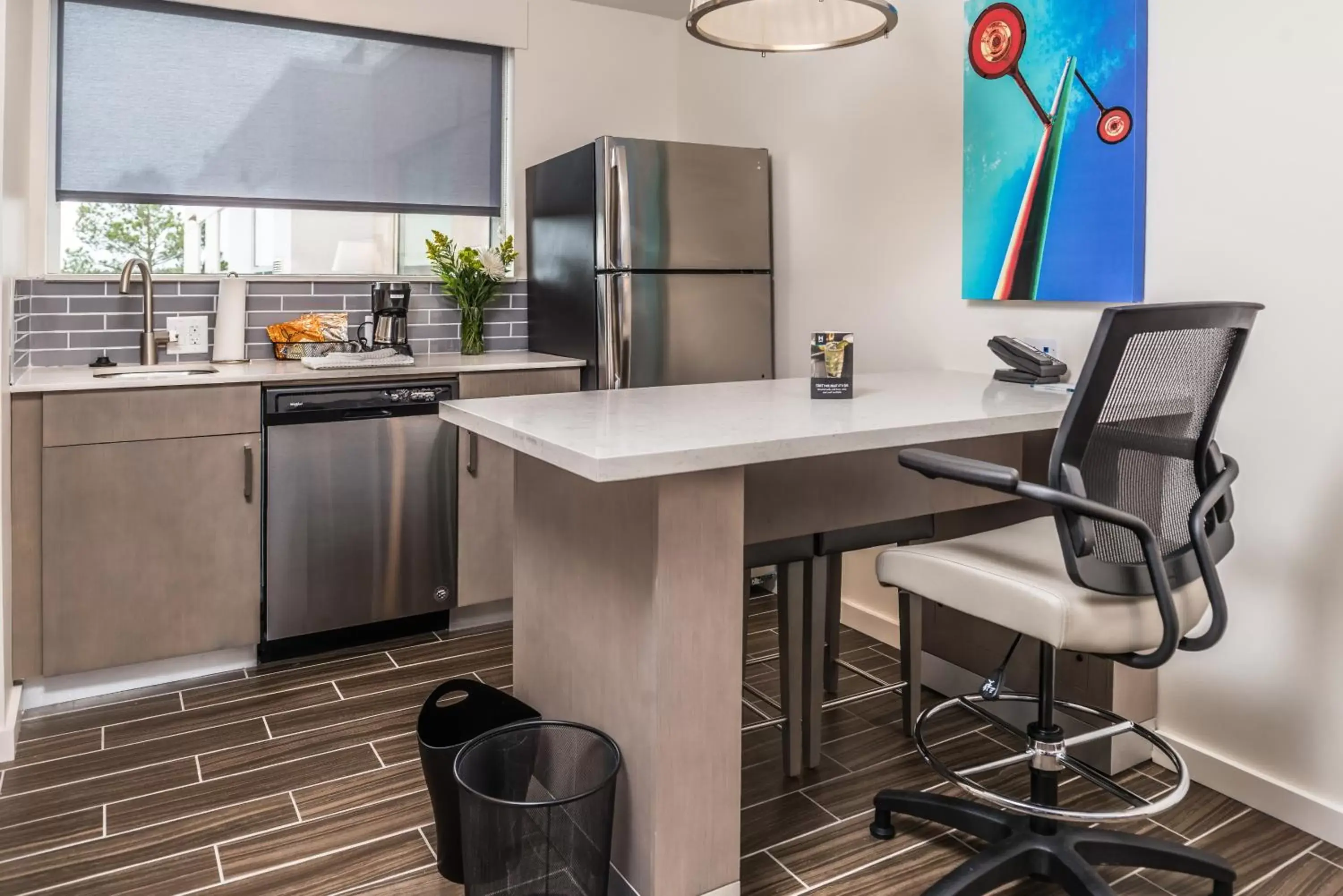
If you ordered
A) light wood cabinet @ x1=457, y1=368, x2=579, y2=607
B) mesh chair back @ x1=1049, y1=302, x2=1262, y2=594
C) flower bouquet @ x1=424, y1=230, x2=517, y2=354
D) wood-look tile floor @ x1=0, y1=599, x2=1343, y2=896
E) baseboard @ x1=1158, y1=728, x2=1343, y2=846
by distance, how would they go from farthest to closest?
flower bouquet @ x1=424, y1=230, x2=517, y2=354 < light wood cabinet @ x1=457, y1=368, x2=579, y2=607 < baseboard @ x1=1158, y1=728, x2=1343, y2=846 < wood-look tile floor @ x1=0, y1=599, x2=1343, y2=896 < mesh chair back @ x1=1049, y1=302, x2=1262, y2=594

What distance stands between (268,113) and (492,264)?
96 cm

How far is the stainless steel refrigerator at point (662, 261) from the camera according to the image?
344 centimetres

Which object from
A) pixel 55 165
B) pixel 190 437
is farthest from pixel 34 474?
pixel 55 165

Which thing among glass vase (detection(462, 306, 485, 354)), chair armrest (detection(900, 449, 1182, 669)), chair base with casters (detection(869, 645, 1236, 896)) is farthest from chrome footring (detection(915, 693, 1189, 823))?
glass vase (detection(462, 306, 485, 354))

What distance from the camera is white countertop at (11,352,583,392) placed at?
2785 mm

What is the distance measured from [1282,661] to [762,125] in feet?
8.51

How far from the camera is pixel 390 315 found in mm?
3557

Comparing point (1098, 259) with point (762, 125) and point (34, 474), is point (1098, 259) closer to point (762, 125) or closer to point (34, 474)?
point (762, 125)

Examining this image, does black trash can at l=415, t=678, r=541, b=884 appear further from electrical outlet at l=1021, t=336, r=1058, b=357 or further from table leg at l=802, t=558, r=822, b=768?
electrical outlet at l=1021, t=336, r=1058, b=357

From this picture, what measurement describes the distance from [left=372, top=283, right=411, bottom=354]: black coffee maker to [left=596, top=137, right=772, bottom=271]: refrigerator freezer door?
2.48 ft

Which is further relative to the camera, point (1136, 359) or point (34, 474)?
point (34, 474)

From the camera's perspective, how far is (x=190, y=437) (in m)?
2.92

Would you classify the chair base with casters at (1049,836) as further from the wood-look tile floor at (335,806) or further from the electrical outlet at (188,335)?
the electrical outlet at (188,335)

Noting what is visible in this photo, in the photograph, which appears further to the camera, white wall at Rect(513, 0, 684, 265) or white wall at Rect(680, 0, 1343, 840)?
white wall at Rect(513, 0, 684, 265)
